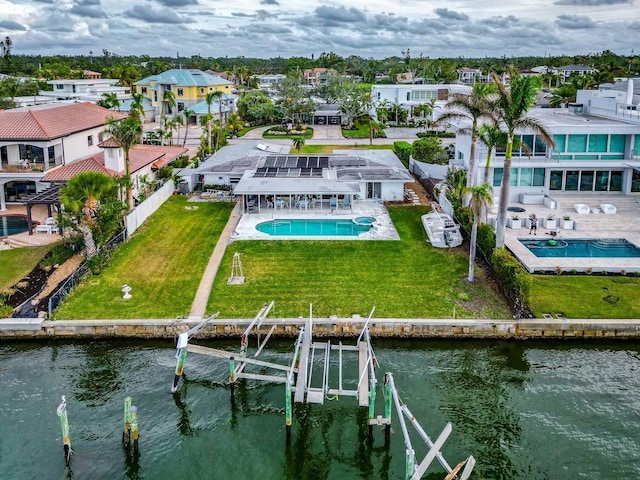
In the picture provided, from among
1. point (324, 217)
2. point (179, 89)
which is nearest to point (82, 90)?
point (179, 89)

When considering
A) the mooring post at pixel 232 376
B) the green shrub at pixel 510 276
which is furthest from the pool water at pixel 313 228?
the mooring post at pixel 232 376

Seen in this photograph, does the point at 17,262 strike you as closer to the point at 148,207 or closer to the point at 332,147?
the point at 148,207

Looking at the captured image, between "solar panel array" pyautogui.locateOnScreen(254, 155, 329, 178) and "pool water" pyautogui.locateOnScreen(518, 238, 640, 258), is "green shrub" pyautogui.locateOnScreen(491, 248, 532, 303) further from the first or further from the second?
"solar panel array" pyautogui.locateOnScreen(254, 155, 329, 178)

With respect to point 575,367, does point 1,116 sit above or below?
above

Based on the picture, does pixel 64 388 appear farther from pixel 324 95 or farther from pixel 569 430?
pixel 324 95

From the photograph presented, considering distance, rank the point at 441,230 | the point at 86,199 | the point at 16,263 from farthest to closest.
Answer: the point at 441,230
the point at 16,263
the point at 86,199

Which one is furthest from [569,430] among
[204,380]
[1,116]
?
[1,116]

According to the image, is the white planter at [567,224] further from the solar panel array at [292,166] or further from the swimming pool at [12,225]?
the swimming pool at [12,225]
